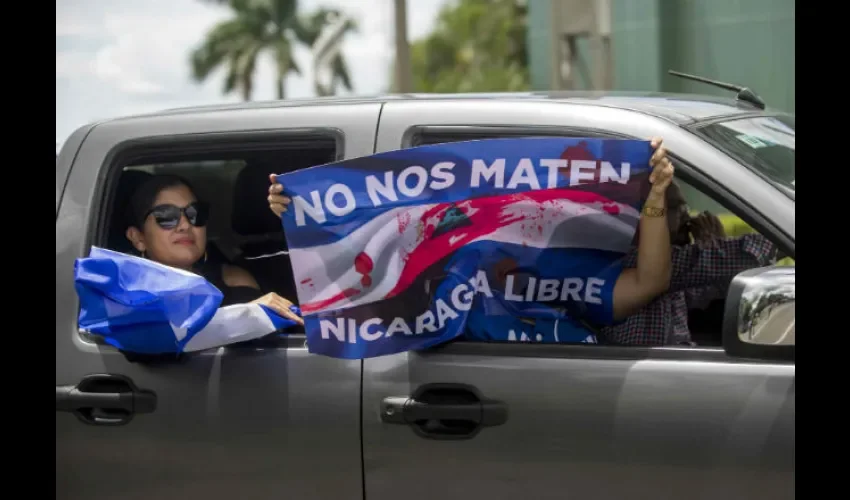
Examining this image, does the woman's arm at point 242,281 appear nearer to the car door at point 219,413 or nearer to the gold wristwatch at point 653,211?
the car door at point 219,413

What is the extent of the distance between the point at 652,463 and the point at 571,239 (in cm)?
64

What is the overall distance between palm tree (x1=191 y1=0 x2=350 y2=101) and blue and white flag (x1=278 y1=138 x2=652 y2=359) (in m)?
40.3

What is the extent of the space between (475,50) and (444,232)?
53489mm

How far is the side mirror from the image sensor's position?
9.05 ft

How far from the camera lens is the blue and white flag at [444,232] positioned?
311cm

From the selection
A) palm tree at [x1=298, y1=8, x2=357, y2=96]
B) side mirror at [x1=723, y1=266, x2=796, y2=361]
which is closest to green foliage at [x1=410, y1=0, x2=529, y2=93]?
palm tree at [x1=298, y1=8, x2=357, y2=96]

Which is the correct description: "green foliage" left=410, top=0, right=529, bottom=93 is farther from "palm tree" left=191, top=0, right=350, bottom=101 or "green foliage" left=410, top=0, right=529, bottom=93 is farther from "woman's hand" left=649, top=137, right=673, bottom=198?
"woman's hand" left=649, top=137, right=673, bottom=198

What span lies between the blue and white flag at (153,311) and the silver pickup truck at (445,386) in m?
0.06

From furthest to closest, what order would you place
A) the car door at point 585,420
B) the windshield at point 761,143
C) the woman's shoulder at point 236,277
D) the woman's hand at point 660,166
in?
the woman's shoulder at point 236,277 < the windshield at point 761,143 < the woman's hand at point 660,166 < the car door at point 585,420

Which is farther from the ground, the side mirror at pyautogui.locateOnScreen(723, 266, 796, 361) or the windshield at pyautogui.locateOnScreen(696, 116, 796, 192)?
the windshield at pyautogui.locateOnScreen(696, 116, 796, 192)

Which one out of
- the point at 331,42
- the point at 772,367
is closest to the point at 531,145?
the point at 772,367

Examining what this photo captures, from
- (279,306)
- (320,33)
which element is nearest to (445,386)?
(279,306)

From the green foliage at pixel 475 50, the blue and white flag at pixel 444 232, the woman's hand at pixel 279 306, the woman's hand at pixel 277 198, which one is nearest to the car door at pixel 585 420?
the blue and white flag at pixel 444 232

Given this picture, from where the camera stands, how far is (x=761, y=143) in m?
3.43
